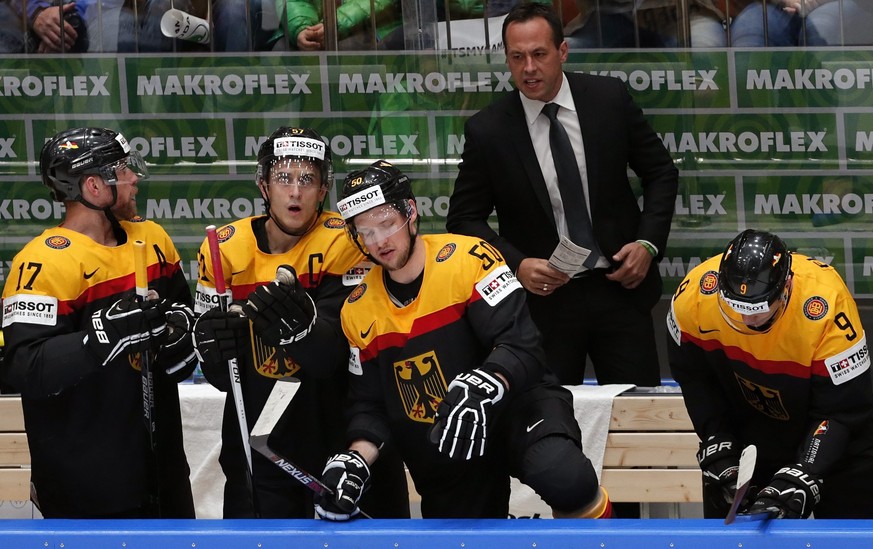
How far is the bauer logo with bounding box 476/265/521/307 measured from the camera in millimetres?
2826

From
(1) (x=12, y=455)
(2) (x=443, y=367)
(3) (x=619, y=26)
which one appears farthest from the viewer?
(3) (x=619, y=26)

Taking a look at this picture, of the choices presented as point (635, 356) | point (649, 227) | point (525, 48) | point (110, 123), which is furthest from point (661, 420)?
point (110, 123)

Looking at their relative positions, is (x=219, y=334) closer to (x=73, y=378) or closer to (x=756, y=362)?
(x=73, y=378)

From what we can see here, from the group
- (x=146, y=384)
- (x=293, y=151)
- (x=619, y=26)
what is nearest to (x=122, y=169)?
(x=293, y=151)

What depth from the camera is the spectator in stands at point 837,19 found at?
4.53 m

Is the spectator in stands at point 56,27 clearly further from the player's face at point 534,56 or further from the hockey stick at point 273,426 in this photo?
the hockey stick at point 273,426

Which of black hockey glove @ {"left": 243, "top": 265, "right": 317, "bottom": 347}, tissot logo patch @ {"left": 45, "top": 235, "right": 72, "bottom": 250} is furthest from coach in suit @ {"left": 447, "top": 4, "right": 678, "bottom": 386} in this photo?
tissot logo patch @ {"left": 45, "top": 235, "right": 72, "bottom": 250}

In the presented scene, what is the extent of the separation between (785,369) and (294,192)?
125 centimetres

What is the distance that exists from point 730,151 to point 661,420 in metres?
1.17

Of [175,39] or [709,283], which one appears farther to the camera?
[175,39]

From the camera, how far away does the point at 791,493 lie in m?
2.65

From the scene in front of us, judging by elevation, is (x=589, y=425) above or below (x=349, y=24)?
below

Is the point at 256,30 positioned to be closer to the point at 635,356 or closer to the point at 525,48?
the point at 525,48

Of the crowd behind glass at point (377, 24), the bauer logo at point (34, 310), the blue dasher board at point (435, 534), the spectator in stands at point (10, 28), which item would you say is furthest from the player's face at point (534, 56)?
the spectator in stands at point (10, 28)
